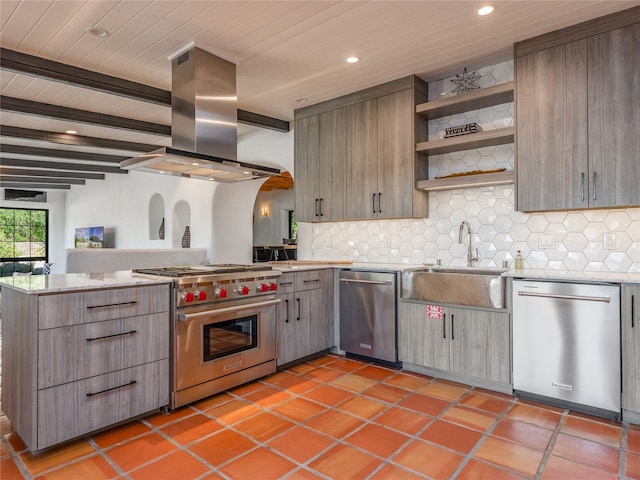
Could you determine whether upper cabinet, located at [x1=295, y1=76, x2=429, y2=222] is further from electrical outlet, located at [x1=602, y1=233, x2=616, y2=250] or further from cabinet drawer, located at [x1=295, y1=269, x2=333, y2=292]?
electrical outlet, located at [x1=602, y1=233, x2=616, y2=250]

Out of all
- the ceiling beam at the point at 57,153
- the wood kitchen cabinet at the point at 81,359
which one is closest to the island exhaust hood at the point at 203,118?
the wood kitchen cabinet at the point at 81,359

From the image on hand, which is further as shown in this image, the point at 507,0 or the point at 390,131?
the point at 390,131

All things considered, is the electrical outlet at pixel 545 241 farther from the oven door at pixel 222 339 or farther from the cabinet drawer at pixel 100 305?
the cabinet drawer at pixel 100 305

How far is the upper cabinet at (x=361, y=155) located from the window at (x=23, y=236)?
8602 mm

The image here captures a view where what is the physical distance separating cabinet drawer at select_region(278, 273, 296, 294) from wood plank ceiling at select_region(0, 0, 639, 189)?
1.77 metres

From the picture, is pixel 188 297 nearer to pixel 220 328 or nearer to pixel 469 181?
pixel 220 328

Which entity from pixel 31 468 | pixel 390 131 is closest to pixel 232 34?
pixel 390 131

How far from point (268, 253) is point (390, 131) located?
17.6 feet

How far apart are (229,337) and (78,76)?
2.46 m

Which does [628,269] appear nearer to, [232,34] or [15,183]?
[232,34]

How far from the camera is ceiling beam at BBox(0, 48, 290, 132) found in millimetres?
2934

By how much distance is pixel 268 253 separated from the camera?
A: 339 inches

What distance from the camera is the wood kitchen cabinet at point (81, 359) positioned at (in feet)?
6.66

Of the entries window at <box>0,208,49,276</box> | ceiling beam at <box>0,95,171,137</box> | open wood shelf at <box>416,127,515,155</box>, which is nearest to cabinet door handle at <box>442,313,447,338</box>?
→ open wood shelf at <box>416,127,515,155</box>
